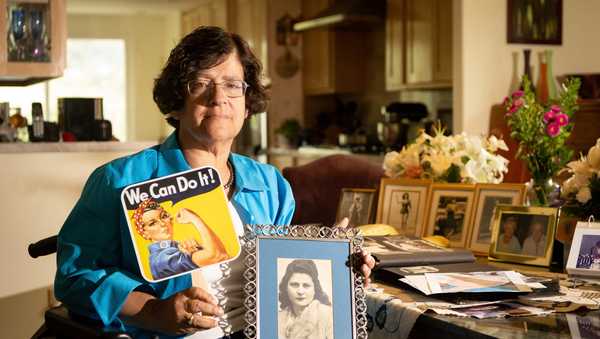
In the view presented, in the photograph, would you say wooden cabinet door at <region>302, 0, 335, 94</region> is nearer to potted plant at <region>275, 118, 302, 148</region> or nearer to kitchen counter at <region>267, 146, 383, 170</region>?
potted plant at <region>275, 118, 302, 148</region>

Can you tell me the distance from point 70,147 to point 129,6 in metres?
6.03

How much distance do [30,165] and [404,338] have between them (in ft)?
8.14

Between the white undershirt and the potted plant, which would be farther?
the potted plant

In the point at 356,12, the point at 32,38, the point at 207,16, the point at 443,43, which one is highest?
the point at 207,16

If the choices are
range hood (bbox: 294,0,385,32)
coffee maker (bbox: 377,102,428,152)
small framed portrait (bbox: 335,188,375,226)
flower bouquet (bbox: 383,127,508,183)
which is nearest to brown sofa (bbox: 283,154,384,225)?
small framed portrait (bbox: 335,188,375,226)

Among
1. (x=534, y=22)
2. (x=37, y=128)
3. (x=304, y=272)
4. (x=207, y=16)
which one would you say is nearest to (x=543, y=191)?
(x=304, y=272)

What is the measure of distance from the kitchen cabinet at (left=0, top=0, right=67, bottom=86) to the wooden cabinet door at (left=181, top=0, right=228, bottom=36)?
15.0 ft

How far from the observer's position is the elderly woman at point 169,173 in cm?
154

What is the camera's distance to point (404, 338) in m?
1.61

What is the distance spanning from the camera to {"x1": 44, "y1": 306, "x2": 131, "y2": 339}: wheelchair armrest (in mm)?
1500

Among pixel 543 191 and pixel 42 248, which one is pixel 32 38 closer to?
pixel 42 248

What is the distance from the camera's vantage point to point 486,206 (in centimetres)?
226

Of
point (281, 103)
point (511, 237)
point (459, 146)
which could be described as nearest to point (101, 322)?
point (511, 237)

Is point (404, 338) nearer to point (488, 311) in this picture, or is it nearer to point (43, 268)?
point (488, 311)
